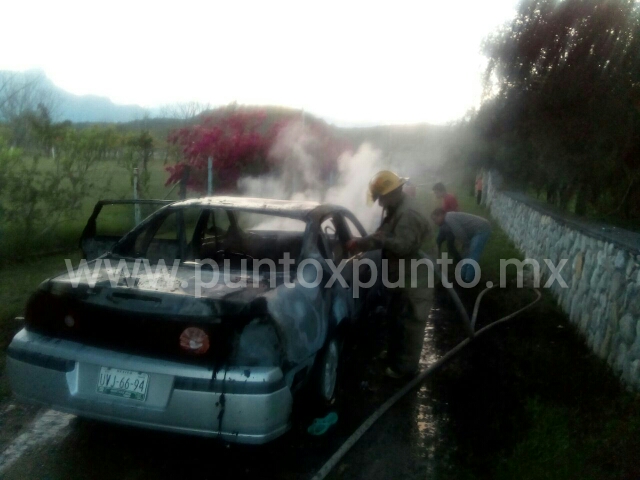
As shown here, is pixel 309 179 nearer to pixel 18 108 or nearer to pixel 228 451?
pixel 18 108

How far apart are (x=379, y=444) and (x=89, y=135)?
8438mm

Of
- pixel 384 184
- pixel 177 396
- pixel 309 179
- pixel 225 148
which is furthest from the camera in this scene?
pixel 309 179

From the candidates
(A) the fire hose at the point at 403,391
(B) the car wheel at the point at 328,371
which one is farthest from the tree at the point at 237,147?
(B) the car wheel at the point at 328,371

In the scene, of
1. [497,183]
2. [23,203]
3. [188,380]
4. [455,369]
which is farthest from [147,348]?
[497,183]

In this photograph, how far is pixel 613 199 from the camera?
19641 millimetres

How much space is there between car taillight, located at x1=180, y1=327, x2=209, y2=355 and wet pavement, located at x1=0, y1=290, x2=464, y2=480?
458 mm

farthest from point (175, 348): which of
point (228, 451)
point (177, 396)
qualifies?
point (228, 451)

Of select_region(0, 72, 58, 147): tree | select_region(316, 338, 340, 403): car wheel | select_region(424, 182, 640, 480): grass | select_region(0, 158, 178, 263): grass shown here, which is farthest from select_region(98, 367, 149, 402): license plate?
select_region(0, 72, 58, 147): tree

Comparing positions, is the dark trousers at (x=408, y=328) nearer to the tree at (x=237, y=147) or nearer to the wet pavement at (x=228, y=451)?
the wet pavement at (x=228, y=451)

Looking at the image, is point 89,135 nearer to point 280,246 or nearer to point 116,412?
point 280,246

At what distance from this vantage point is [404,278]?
5.07 meters

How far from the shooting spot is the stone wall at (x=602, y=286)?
4.80 meters

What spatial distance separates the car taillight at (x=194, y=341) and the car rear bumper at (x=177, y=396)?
86 millimetres

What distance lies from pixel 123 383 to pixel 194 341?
17.2 inches
